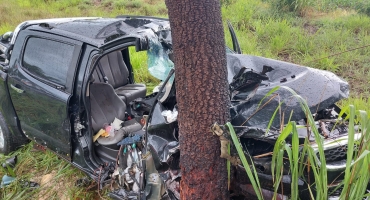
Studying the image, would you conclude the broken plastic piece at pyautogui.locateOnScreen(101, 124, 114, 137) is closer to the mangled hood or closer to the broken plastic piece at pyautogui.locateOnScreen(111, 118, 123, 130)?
the broken plastic piece at pyautogui.locateOnScreen(111, 118, 123, 130)

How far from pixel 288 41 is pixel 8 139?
4705 mm

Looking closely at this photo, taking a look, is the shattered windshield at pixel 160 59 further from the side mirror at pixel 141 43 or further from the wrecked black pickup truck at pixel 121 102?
the side mirror at pixel 141 43

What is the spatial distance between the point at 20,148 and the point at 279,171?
128 inches

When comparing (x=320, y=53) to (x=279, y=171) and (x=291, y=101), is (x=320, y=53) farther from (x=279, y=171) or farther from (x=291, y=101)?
(x=279, y=171)

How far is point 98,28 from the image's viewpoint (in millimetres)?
3189

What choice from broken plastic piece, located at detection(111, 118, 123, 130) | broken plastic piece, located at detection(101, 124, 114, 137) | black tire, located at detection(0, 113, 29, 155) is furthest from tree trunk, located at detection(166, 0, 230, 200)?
black tire, located at detection(0, 113, 29, 155)

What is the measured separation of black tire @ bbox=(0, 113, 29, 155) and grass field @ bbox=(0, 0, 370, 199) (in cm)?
9

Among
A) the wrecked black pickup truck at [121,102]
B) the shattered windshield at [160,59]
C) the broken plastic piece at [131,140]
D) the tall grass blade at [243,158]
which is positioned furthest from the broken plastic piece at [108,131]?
the tall grass blade at [243,158]

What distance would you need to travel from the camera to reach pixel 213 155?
6.93 ft

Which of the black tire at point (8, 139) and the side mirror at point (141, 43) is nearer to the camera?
the side mirror at point (141, 43)

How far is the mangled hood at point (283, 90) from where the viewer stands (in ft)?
7.59

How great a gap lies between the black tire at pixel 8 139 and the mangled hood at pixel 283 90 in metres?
2.43

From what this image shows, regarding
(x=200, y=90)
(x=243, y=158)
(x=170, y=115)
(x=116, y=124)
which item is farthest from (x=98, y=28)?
(x=243, y=158)

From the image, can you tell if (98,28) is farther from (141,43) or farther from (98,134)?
(98,134)
